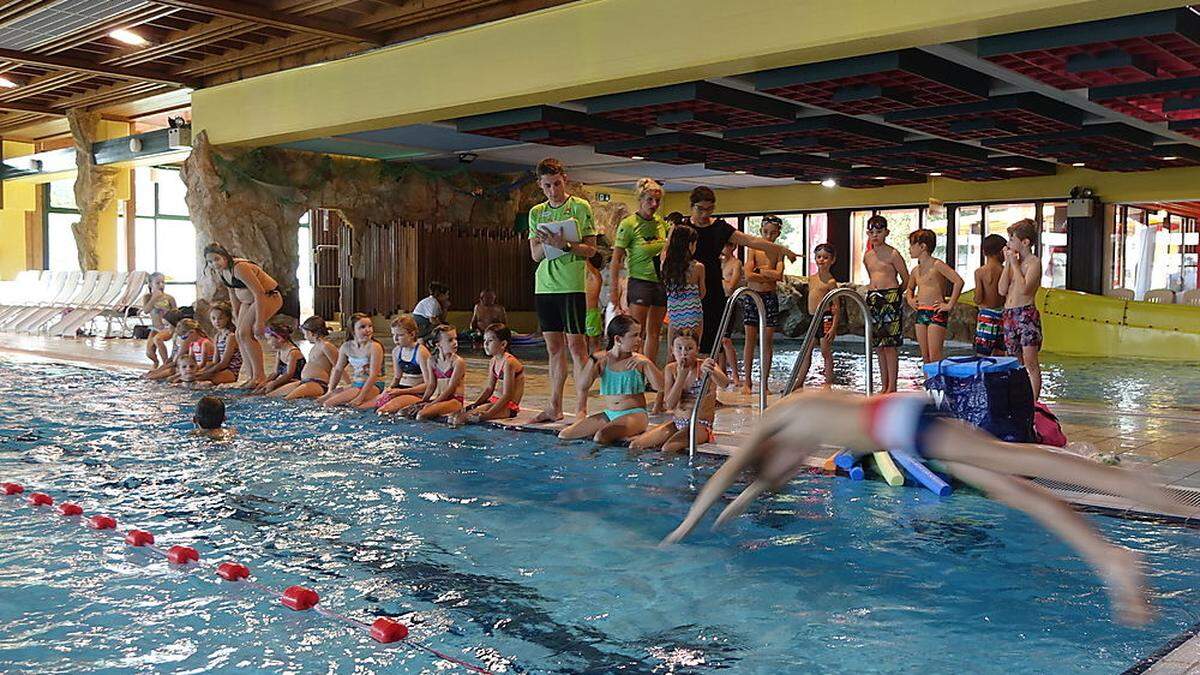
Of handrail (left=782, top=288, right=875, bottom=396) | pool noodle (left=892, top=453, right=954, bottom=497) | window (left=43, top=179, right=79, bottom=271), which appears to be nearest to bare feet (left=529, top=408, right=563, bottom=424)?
handrail (left=782, top=288, right=875, bottom=396)

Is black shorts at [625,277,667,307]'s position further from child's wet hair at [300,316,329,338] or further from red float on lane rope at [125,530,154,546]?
red float on lane rope at [125,530,154,546]

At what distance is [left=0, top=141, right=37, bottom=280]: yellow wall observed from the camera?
25500 mm

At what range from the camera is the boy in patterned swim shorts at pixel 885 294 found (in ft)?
28.5

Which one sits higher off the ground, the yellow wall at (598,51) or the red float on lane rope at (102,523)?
the yellow wall at (598,51)

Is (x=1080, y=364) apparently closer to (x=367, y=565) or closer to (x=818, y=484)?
(x=818, y=484)

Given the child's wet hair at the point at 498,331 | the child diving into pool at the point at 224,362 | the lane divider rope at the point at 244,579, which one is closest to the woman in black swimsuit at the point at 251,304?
the child diving into pool at the point at 224,362

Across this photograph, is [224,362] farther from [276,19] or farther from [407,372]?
[276,19]

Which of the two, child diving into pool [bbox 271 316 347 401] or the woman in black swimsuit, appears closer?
child diving into pool [bbox 271 316 347 401]

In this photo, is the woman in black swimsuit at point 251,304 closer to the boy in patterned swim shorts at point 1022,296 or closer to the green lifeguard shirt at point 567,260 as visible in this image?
the green lifeguard shirt at point 567,260

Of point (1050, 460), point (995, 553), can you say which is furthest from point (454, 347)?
point (1050, 460)

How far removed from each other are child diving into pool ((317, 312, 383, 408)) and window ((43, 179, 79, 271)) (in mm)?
19715

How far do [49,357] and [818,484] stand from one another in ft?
38.8

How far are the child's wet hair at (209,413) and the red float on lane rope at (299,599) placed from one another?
3.93 meters

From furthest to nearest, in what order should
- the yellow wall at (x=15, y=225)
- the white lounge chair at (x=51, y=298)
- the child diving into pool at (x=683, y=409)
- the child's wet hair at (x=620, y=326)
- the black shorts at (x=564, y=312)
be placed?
1. the yellow wall at (x=15, y=225)
2. the white lounge chair at (x=51, y=298)
3. the black shorts at (x=564, y=312)
4. the child's wet hair at (x=620, y=326)
5. the child diving into pool at (x=683, y=409)
